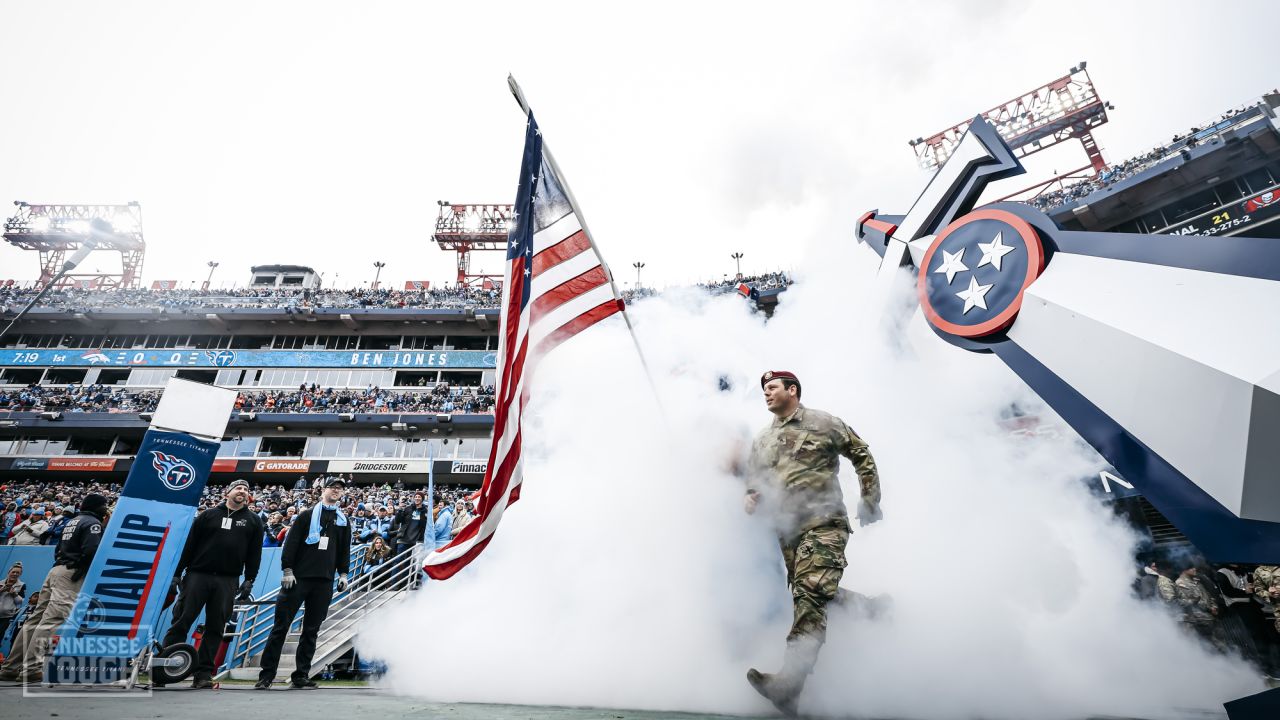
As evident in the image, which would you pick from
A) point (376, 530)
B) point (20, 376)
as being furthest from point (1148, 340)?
point (20, 376)

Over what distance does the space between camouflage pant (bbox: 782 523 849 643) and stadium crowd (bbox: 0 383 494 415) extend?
3236cm

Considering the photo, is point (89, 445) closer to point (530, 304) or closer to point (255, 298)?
point (255, 298)

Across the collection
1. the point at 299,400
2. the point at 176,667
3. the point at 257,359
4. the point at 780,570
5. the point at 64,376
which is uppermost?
the point at 64,376

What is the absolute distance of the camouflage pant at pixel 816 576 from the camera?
3045 mm

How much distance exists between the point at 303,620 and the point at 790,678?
→ 4.58m

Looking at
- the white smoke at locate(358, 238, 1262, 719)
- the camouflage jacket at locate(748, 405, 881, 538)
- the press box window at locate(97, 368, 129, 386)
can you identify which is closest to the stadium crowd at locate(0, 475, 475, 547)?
the white smoke at locate(358, 238, 1262, 719)

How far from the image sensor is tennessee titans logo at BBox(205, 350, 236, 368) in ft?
126

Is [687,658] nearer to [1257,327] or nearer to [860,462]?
[860,462]

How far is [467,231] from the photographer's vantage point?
4659 centimetres

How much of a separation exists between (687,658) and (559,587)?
1.30m

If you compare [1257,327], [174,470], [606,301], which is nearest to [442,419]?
[174,470]

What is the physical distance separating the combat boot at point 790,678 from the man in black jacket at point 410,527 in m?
7.39

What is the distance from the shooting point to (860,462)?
3.68 meters

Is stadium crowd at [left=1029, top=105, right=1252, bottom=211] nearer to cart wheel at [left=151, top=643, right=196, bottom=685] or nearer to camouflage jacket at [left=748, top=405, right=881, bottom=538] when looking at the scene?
camouflage jacket at [left=748, top=405, right=881, bottom=538]
